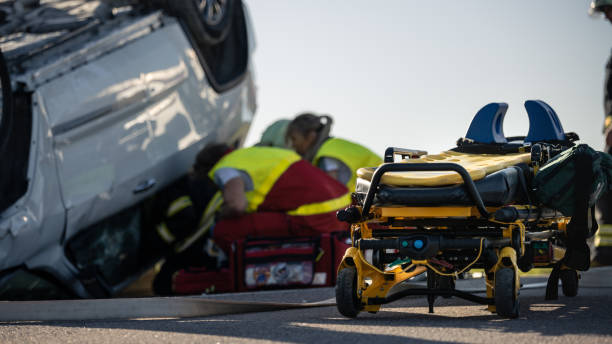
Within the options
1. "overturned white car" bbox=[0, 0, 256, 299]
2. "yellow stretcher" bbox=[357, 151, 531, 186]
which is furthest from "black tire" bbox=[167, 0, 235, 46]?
"yellow stretcher" bbox=[357, 151, 531, 186]

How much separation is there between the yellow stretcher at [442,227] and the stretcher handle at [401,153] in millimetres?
35

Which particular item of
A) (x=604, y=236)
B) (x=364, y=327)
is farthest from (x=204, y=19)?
(x=364, y=327)

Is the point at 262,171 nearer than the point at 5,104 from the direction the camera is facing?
No

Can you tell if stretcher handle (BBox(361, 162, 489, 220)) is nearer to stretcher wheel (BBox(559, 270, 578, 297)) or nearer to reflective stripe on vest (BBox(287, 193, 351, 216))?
stretcher wheel (BBox(559, 270, 578, 297))

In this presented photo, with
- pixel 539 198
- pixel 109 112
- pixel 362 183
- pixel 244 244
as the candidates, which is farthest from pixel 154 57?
pixel 539 198

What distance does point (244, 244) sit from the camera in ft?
21.2

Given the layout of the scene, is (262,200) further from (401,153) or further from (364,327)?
(364,327)

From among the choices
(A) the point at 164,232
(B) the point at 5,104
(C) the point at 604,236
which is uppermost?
(B) the point at 5,104

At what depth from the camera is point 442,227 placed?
4094 mm

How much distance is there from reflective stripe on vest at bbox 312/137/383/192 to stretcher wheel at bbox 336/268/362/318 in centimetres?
405

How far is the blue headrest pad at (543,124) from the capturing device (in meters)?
4.93

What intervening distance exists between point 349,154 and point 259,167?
1390mm

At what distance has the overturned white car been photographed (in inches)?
208

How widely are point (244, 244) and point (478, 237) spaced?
2.84 meters
